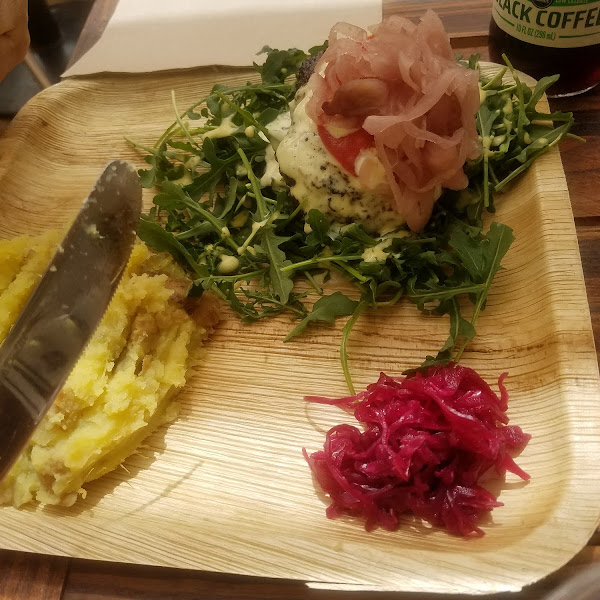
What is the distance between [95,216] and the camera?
1.41 meters

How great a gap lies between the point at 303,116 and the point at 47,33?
2.32 metres

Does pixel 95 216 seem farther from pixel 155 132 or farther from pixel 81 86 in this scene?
pixel 81 86

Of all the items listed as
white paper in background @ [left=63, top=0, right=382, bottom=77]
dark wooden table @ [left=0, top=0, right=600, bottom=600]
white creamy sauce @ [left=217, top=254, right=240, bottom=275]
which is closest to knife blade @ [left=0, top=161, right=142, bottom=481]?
dark wooden table @ [left=0, top=0, right=600, bottom=600]

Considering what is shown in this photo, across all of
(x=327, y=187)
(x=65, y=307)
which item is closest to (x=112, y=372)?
(x=65, y=307)

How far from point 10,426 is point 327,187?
1063mm

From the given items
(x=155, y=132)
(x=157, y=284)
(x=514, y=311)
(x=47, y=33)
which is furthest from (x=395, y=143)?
(x=47, y=33)

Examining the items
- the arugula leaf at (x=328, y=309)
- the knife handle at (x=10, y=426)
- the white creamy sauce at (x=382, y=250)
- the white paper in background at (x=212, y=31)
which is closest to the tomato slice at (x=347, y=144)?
the white creamy sauce at (x=382, y=250)

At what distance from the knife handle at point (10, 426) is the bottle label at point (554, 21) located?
1.81m

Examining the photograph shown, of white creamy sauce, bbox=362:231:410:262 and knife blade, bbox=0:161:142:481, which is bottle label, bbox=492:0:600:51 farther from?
knife blade, bbox=0:161:142:481

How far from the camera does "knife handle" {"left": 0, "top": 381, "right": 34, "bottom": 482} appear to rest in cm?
125

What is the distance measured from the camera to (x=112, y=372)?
1.58m

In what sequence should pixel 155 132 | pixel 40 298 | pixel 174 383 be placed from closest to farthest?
pixel 40 298, pixel 174 383, pixel 155 132

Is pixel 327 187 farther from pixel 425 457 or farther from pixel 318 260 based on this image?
pixel 425 457

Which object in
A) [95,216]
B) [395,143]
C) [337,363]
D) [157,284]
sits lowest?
[337,363]
